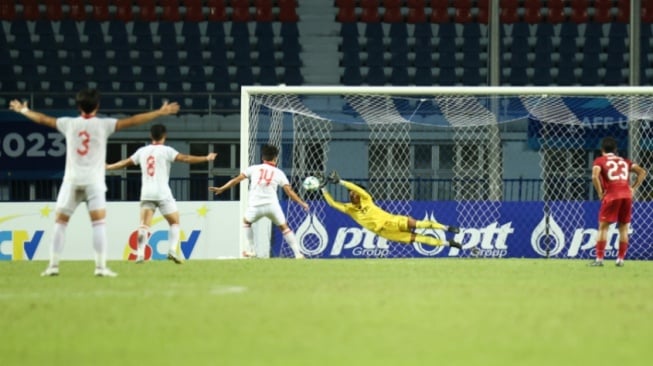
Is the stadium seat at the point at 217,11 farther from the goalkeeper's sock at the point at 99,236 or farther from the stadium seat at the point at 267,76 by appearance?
the goalkeeper's sock at the point at 99,236

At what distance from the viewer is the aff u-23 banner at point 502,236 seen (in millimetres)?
22188

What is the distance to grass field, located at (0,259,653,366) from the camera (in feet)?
23.2

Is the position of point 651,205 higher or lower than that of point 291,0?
lower

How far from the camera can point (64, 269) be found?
15.1 meters

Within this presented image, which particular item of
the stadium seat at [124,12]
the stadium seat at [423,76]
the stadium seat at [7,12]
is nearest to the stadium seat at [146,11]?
the stadium seat at [124,12]

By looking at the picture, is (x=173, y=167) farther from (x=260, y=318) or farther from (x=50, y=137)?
(x=260, y=318)

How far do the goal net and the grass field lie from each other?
7962 millimetres

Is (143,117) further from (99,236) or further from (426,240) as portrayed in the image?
(426,240)

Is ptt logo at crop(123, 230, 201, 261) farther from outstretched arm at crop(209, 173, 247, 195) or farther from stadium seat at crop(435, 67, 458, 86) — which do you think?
stadium seat at crop(435, 67, 458, 86)

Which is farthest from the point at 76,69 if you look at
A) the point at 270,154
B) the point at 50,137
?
the point at 270,154

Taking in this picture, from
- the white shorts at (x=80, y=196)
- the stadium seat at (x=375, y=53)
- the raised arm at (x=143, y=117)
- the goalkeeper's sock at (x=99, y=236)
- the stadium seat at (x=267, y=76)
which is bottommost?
the goalkeeper's sock at (x=99, y=236)

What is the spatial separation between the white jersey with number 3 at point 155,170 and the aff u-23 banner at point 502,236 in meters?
5.20

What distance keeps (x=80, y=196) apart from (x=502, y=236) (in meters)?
10.4

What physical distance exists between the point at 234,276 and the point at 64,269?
238cm
